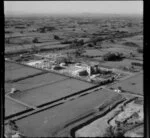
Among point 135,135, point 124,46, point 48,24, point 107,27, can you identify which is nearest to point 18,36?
point 48,24

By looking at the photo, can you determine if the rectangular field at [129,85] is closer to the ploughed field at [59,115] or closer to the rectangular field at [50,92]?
the ploughed field at [59,115]

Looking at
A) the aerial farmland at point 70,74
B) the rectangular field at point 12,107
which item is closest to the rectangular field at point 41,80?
the aerial farmland at point 70,74

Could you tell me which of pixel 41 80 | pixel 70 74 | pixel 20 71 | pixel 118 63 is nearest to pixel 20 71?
pixel 20 71

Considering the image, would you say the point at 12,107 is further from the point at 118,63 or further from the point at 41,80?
the point at 118,63

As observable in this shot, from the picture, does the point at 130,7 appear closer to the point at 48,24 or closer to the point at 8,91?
the point at 48,24

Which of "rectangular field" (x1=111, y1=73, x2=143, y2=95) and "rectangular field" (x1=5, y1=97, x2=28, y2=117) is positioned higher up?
"rectangular field" (x1=111, y1=73, x2=143, y2=95)

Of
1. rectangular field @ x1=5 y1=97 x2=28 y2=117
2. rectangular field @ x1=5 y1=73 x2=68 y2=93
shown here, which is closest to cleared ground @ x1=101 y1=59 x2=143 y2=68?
rectangular field @ x1=5 y1=73 x2=68 y2=93

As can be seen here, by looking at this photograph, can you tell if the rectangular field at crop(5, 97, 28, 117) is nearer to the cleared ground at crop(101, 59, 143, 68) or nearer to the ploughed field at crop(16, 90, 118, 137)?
the ploughed field at crop(16, 90, 118, 137)

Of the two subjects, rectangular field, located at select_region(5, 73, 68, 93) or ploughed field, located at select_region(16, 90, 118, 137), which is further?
rectangular field, located at select_region(5, 73, 68, 93)
